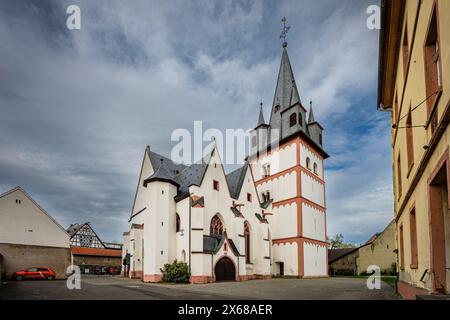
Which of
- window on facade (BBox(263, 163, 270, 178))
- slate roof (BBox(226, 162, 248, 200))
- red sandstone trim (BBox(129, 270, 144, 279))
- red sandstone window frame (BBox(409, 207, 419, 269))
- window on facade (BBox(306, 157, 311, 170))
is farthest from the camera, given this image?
window on facade (BBox(263, 163, 270, 178))

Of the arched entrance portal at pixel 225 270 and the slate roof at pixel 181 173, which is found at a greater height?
the slate roof at pixel 181 173

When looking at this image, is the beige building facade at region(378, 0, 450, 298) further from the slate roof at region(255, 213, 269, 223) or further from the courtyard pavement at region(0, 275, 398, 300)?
the slate roof at region(255, 213, 269, 223)

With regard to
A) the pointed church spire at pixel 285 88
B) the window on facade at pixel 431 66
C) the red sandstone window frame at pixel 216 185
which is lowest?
the red sandstone window frame at pixel 216 185

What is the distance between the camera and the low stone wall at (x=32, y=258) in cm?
3378

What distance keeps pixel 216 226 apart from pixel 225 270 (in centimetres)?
438

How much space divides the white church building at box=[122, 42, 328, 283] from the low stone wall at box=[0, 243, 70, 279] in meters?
6.58

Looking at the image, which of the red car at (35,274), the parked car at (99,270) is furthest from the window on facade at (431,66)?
the parked car at (99,270)

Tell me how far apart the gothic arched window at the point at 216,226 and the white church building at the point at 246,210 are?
0.09 m

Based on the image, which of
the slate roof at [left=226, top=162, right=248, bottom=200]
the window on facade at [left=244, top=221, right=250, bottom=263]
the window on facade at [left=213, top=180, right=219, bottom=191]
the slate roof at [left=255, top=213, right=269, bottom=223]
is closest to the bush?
the window on facade at [left=213, top=180, right=219, bottom=191]

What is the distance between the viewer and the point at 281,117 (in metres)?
45.2

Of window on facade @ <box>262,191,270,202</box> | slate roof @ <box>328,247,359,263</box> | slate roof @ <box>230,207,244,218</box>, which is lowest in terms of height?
slate roof @ <box>328,247,359,263</box>

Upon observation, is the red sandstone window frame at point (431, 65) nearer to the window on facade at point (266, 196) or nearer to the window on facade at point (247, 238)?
the window on facade at point (247, 238)

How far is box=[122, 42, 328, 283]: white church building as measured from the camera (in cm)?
3130
